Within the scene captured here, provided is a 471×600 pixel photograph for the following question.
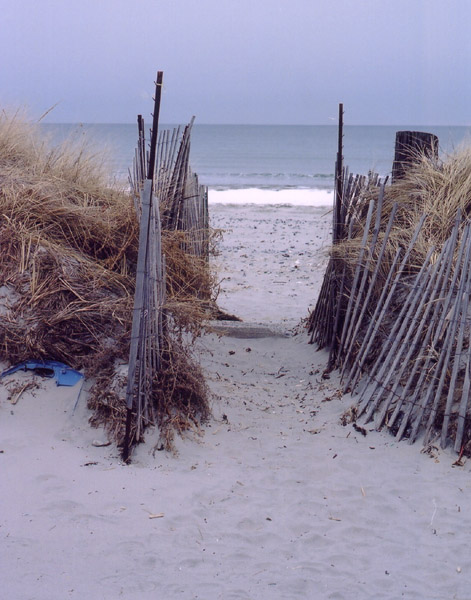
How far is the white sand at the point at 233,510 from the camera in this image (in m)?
2.40

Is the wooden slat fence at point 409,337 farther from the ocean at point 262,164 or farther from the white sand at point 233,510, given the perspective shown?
the ocean at point 262,164

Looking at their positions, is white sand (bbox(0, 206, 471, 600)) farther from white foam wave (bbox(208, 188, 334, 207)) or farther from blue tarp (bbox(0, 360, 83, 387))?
white foam wave (bbox(208, 188, 334, 207))

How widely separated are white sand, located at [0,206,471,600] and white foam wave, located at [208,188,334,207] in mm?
14558

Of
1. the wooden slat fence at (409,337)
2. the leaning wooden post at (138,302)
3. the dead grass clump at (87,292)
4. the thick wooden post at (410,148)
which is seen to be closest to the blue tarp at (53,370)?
the dead grass clump at (87,292)

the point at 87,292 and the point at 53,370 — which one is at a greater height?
the point at 87,292

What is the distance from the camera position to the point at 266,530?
2.71 m

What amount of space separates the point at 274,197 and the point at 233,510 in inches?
703

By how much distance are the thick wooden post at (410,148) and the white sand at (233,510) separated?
208 cm

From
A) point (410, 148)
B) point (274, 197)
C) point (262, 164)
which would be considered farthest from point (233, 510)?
point (262, 164)

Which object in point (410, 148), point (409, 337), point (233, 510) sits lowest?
point (233, 510)


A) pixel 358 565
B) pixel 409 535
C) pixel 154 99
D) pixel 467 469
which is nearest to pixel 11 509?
pixel 358 565

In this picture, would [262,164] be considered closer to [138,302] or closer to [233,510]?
[138,302]

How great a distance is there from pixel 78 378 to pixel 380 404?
1.72 m

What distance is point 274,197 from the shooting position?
2014 cm
